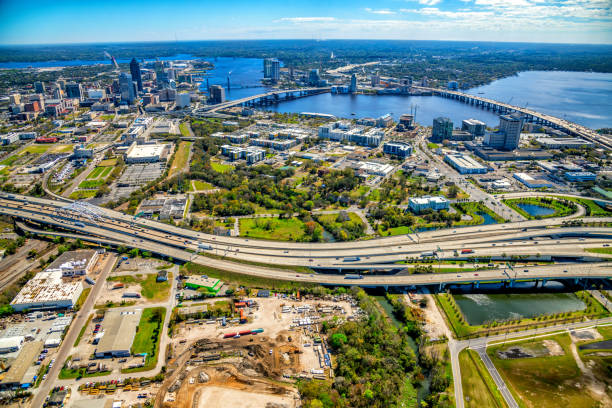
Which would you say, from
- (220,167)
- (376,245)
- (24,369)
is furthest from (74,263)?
(220,167)

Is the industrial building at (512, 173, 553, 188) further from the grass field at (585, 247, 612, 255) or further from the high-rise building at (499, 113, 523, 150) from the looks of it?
the grass field at (585, 247, 612, 255)

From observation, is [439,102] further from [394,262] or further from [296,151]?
[394,262]

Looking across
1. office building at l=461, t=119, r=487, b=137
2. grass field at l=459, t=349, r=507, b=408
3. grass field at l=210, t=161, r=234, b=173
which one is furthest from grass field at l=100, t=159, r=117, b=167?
office building at l=461, t=119, r=487, b=137

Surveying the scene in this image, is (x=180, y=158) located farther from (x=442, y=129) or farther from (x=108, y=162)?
(x=442, y=129)

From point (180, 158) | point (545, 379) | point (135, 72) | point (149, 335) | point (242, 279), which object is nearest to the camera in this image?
point (545, 379)

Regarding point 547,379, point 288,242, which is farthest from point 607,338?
point 288,242

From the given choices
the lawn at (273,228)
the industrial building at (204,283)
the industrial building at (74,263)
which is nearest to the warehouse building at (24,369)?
the industrial building at (74,263)
